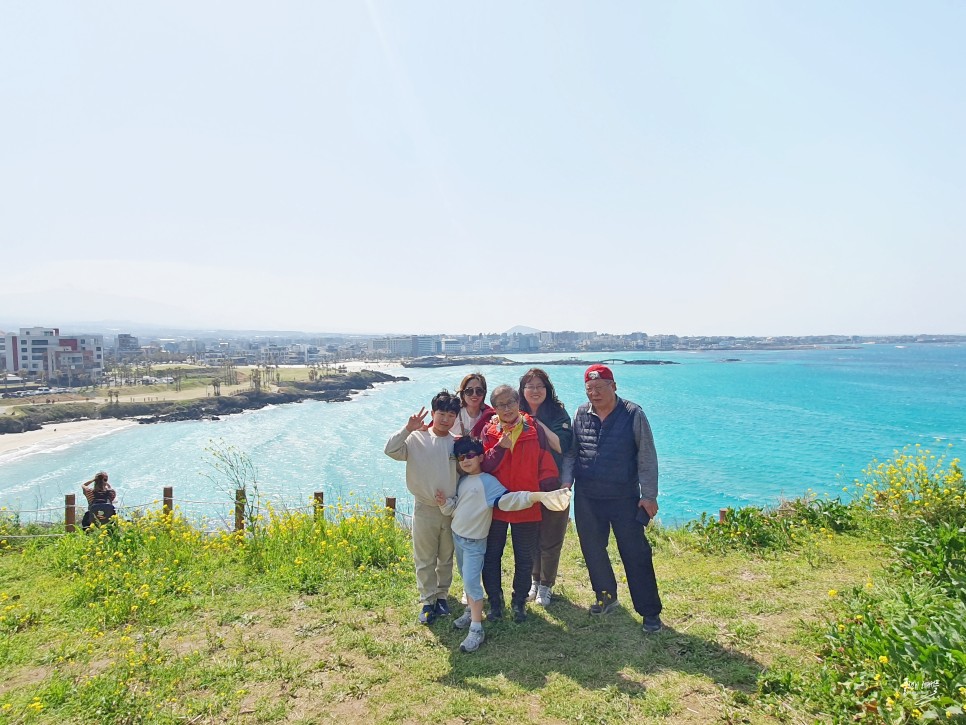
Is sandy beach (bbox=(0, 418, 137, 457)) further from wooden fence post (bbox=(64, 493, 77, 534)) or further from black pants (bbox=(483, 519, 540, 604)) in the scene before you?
black pants (bbox=(483, 519, 540, 604))

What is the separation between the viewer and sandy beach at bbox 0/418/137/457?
39.6 m

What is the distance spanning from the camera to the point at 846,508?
6840 millimetres

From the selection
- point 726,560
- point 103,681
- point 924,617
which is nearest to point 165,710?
point 103,681

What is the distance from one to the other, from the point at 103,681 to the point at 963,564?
18.8 ft

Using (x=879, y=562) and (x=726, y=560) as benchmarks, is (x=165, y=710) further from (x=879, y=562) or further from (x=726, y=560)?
(x=879, y=562)

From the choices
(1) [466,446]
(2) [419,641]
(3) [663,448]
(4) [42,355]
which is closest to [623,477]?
(1) [466,446]

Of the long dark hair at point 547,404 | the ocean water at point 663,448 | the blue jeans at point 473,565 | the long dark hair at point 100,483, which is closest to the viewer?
the blue jeans at point 473,565

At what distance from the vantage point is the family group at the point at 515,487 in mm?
3922

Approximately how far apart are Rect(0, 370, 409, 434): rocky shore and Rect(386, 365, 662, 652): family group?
5710 cm

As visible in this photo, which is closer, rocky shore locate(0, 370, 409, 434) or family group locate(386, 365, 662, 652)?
family group locate(386, 365, 662, 652)

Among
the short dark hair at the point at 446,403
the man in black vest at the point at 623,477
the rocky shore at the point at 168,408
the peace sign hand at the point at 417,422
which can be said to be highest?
the short dark hair at the point at 446,403

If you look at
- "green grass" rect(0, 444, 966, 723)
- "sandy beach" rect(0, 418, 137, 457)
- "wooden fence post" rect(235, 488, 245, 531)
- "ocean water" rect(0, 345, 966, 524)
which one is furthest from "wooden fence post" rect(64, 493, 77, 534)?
"sandy beach" rect(0, 418, 137, 457)

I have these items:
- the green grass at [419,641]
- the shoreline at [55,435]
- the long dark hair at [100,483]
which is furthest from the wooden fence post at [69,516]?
the shoreline at [55,435]

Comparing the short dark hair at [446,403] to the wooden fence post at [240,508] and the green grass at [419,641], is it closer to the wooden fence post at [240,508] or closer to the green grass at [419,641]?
the green grass at [419,641]
